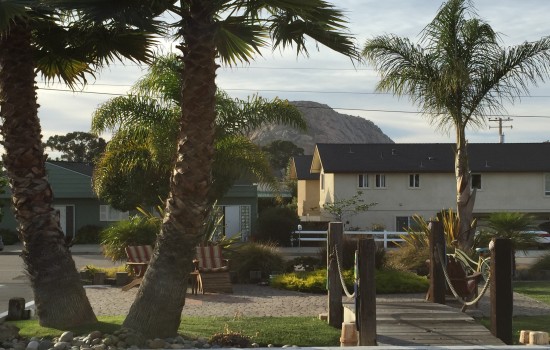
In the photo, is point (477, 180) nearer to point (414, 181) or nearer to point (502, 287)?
point (414, 181)

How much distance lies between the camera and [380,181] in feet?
154

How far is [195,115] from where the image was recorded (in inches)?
398

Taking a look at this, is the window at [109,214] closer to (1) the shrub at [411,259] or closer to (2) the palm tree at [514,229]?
(2) the palm tree at [514,229]

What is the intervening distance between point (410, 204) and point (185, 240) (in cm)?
3732

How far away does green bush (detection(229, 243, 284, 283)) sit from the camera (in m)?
20.4

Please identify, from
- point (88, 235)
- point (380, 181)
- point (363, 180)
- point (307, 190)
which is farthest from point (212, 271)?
point (307, 190)

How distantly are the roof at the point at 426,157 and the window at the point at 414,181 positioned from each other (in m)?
0.48

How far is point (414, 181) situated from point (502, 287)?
37.3 metres

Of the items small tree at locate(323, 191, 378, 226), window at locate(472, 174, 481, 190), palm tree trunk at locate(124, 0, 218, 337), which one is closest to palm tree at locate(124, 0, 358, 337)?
palm tree trunk at locate(124, 0, 218, 337)

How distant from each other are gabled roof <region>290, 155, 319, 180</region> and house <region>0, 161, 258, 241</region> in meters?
13.6

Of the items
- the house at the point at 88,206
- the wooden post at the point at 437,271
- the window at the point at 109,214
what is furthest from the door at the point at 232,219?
the wooden post at the point at 437,271

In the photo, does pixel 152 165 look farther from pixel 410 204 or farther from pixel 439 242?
pixel 410 204

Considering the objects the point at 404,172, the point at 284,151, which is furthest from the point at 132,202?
the point at 284,151

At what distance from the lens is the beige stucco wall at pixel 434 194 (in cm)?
4625
